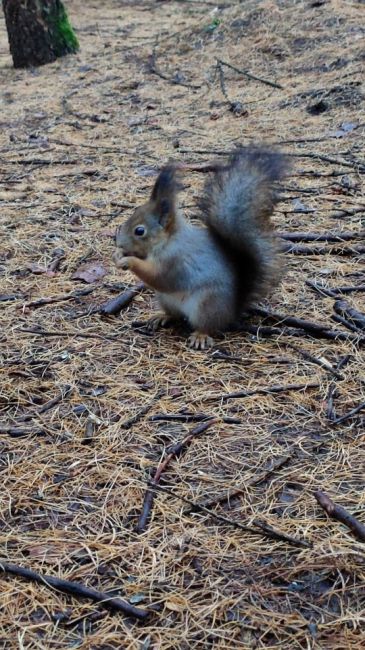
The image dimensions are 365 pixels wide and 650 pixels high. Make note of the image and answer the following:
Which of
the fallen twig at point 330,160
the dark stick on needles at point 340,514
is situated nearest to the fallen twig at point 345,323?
the dark stick on needles at point 340,514

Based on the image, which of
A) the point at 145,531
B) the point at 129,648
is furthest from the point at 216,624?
the point at 145,531

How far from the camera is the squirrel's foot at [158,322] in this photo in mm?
3150

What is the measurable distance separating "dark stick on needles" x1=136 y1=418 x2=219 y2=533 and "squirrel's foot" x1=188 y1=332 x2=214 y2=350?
530mm

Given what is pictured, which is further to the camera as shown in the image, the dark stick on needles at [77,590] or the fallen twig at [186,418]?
the fallen twig at [186,418]

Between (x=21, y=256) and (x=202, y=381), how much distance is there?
155 centimetres

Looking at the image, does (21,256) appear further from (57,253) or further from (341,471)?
(341,471)

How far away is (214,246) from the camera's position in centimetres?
301

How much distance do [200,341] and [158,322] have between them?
0.25m

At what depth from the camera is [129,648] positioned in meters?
1.69

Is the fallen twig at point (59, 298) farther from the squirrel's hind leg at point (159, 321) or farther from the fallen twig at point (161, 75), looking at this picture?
the fallen twig at point (161, 75)

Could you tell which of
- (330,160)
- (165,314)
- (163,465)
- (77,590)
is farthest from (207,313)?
(330,160)

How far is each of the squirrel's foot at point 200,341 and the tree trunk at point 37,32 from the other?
5.99m

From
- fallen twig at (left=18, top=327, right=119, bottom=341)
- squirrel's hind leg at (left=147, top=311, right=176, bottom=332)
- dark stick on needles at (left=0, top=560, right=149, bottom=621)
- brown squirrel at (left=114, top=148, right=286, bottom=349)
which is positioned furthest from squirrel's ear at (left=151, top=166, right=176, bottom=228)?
dark stick on needles at (left=0, top=560, right=149, bottom=621)

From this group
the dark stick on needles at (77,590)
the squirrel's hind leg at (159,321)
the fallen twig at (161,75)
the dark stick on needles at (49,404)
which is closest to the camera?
the dark stick on needles at (77,590)
